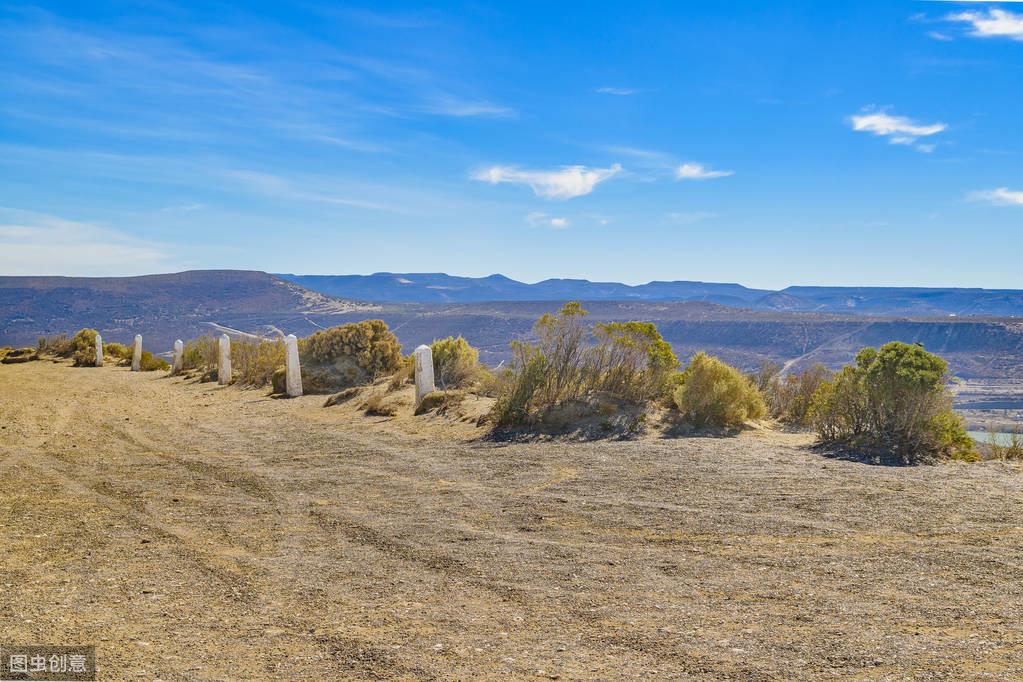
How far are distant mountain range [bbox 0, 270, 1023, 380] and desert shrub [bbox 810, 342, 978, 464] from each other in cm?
3751

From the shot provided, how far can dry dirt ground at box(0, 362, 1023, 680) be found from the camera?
14.5ft

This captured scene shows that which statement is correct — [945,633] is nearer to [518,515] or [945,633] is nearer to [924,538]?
[924,538]

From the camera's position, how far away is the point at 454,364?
18109 millimetres

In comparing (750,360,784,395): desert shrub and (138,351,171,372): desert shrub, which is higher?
(750,360,784,395): desert shrub

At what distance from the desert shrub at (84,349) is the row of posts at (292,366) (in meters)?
4.07

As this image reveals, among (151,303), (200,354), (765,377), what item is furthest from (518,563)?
(151,303)

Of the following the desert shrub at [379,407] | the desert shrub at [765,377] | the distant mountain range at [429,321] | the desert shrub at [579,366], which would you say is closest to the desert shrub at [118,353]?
the distant mountain range at [429,321]


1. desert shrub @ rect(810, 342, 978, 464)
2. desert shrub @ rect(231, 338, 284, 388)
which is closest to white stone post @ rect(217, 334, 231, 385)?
desert shrub @ rect(231, 338, 284, 388)

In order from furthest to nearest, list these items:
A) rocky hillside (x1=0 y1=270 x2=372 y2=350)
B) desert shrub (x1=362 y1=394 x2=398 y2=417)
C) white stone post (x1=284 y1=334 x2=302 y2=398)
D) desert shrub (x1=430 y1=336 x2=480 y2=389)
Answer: rocky hillside (x1=0 y1=270 x2=372 y2=350)
white stone post (x1=284 y1=334 x2=302 y2=398)
desert shrub (x1=430 y1=336 x2=480 y2=389)
desert shrub (x1=362 y1=394 x2=398 y2=417)

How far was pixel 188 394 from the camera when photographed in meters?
20.7

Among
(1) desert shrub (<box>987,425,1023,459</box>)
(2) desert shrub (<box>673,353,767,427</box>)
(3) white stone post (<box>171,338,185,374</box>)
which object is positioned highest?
(2) desert shrub (<box>673,353,767,427</box>)

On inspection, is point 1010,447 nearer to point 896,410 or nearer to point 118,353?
point 896,410

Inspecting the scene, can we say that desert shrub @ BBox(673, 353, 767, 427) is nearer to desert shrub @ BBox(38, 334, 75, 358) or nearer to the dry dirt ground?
the dry dirt ground

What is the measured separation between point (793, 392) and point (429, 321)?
222 ft
